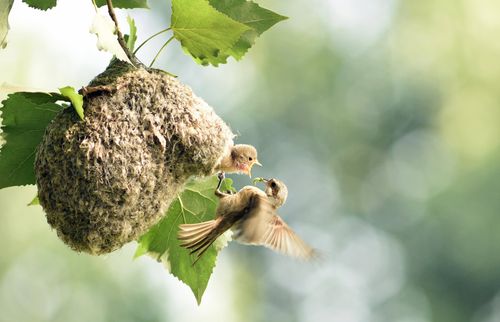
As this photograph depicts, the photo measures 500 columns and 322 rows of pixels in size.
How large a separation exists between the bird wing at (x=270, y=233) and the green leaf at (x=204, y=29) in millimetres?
577

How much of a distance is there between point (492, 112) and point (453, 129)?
121cm

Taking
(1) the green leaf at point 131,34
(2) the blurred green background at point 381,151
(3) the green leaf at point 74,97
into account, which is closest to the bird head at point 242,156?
(1) the green leaf at point 131,34

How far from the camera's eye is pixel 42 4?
2531 millimetres

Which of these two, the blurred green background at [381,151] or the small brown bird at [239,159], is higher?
the small brown bird at [239,159]

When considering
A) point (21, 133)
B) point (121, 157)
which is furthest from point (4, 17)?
point (121, 157)

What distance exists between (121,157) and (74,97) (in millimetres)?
239

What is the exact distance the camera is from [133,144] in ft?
7.82

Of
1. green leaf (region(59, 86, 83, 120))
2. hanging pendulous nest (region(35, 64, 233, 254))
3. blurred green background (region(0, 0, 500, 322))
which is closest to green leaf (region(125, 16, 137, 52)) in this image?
hanging pendulous nest (region(35, 64, 233, 254))

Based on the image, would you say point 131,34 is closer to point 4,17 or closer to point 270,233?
point 4,17

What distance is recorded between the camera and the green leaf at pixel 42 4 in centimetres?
252

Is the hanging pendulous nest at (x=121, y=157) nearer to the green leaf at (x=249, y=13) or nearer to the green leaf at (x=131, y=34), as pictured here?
the green leaf at (x=131, y=34)

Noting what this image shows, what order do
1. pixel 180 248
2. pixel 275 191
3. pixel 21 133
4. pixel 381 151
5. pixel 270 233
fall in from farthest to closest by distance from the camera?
pixel 381 151, pixel 270 233, pixel 275 191, pixel 180 248, pixel 21 133

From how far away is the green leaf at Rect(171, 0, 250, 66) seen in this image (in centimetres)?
237

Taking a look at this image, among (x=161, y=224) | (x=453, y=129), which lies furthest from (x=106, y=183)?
(x=453, y=129)
